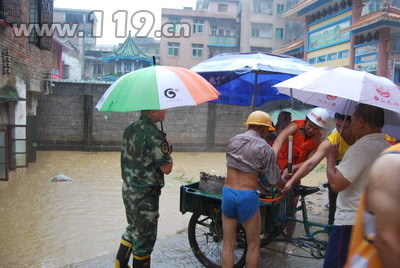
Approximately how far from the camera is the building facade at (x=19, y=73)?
770 centimetres

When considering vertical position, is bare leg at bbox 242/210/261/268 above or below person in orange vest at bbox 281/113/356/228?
below

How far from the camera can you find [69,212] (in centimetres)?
655

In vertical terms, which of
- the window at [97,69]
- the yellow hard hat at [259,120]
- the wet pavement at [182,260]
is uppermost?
the window at [97,69]

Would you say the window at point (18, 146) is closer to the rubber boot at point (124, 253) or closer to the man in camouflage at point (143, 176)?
the rubber boot at point (124, 253)

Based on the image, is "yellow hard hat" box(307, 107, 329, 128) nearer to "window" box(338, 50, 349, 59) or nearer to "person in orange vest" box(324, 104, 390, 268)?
"person in orange vest" box(324, 104, 390, 268)

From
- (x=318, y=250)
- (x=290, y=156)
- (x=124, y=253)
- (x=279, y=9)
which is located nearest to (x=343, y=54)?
(x=290, y=156)

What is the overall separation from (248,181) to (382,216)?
5.53ft

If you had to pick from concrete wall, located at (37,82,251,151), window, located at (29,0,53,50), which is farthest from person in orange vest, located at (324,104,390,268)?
concrete wall, located at (37,82,251,151)

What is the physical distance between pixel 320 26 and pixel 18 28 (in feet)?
46.9

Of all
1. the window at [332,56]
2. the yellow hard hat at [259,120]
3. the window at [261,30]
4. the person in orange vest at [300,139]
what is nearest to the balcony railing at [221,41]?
the window at [261,30]

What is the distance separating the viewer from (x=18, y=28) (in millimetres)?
8195

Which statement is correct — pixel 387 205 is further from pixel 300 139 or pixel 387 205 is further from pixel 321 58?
pixel 321 58

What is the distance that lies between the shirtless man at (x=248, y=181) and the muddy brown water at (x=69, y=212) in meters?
2.61

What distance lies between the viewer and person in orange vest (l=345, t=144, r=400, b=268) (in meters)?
1.03
